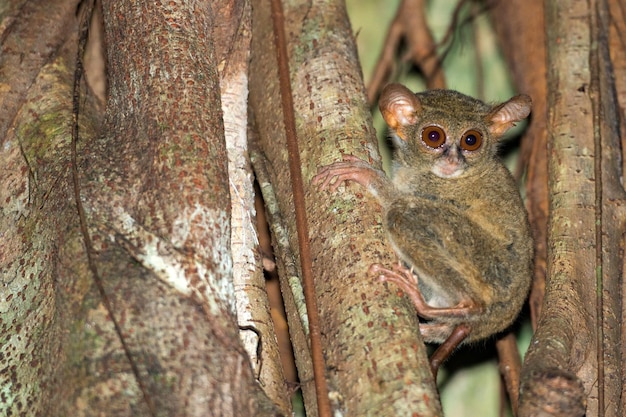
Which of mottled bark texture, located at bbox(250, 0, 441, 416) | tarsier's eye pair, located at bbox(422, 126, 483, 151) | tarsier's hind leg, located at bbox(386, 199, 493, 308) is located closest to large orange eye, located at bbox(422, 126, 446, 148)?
tarsier's eye pair, located at bbox(422, 126, 483, 151)

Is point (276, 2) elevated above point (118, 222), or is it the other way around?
point (276, 2)

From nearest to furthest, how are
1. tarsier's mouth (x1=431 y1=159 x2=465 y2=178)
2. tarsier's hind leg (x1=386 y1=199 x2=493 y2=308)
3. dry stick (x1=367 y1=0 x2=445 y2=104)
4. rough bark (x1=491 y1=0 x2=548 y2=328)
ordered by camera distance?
tarsier's hind leg (x1=386 y1=199 x2=493 y2=308), tarsier's mouth (x1=431 y1=159 x2=465 y2=178), rough bark (x1=491 y1=0 x2=548 y2=328), dry stick (x1=367 y1=0 x2=445 y2=104)

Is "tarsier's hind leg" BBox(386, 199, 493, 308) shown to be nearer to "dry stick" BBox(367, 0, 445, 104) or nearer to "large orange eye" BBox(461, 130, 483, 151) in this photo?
"large orange eye" BBox(461, 130, 483, 151)

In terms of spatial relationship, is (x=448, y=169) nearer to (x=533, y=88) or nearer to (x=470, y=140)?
(x=470, y=140)

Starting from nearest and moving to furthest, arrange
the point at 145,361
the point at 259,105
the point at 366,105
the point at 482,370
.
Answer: the point at 145,361, the point at 366,105, the point at 259,105, the point at 482,370

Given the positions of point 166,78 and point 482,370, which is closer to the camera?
point 166,78

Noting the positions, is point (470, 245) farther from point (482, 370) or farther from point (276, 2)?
point (482, 370)

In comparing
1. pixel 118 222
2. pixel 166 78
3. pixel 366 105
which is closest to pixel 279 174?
pixel 366 105
